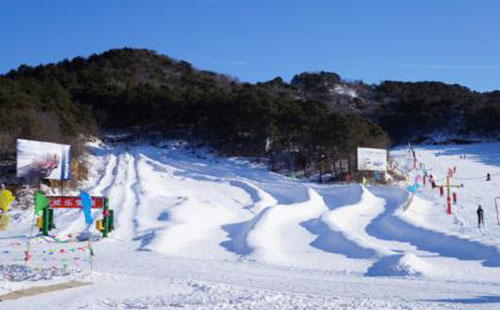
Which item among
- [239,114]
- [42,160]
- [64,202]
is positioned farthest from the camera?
[239,114]

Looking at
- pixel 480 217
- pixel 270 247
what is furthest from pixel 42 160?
pixel 480 217

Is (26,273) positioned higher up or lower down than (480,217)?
lower down

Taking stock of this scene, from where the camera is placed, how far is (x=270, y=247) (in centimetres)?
1822

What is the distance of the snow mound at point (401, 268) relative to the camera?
1302cm

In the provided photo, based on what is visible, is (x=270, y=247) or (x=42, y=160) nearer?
(x=270, y=247)

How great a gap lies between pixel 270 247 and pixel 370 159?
77.2 ft

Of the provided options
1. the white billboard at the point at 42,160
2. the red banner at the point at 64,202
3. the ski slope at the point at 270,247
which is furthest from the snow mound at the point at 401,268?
the white billboard at the point at 42,160

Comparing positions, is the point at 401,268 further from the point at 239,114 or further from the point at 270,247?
the point at 239,114

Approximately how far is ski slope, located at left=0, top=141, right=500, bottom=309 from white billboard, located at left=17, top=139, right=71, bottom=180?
3156 mm

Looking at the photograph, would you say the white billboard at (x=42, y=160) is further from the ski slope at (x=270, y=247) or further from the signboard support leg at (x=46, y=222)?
the signboard support leg at (x=46, y=222)

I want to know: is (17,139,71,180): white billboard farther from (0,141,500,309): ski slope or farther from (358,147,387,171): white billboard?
(358,147,387,171): white billboard

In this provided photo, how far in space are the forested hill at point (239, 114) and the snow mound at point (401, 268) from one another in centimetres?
2420

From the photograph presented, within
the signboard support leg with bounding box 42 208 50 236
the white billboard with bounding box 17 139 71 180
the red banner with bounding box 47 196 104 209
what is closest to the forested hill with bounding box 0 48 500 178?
the white billboard with bounding box 17 139 71 180

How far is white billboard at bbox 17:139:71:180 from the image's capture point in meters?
26.3
